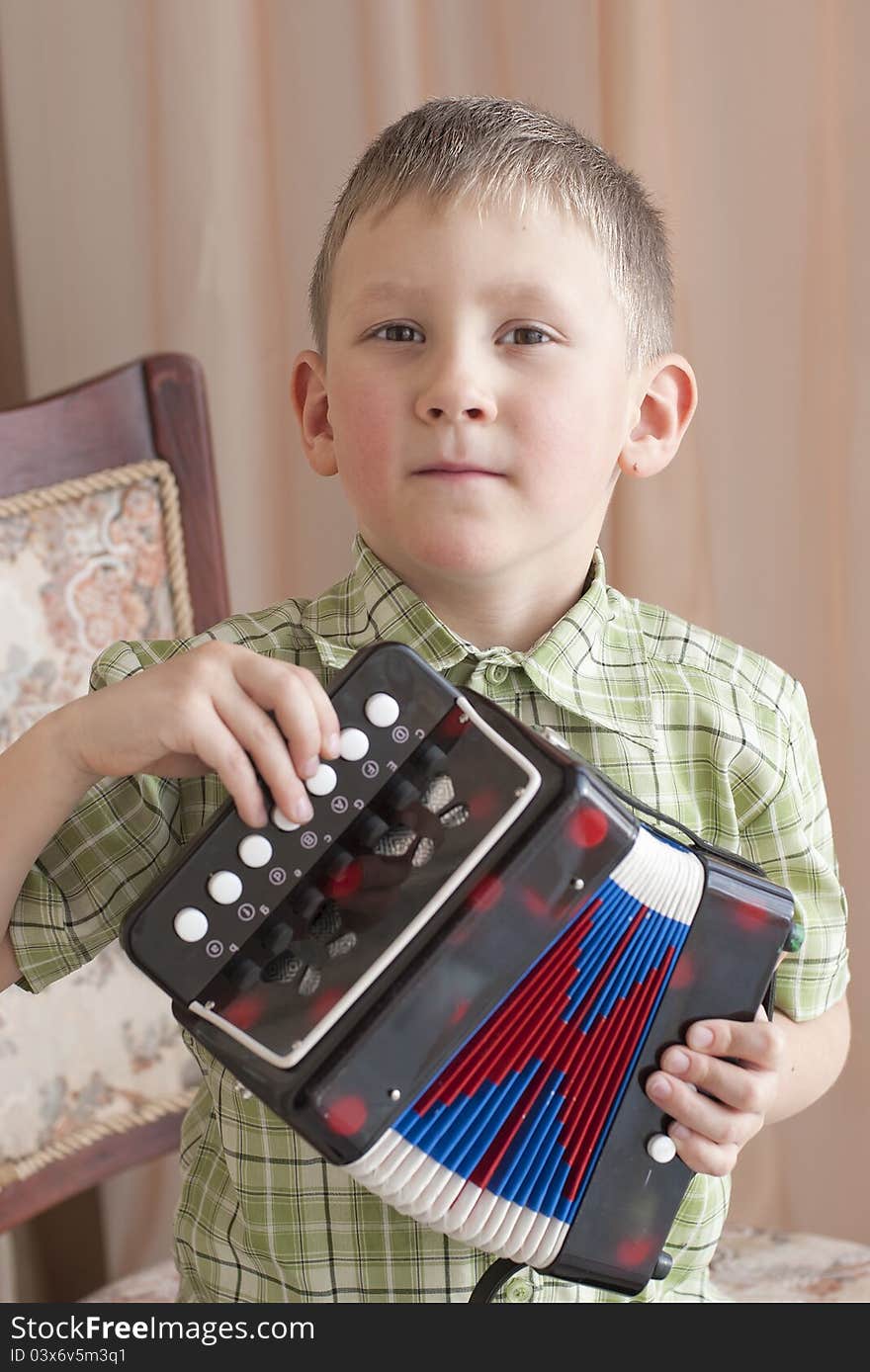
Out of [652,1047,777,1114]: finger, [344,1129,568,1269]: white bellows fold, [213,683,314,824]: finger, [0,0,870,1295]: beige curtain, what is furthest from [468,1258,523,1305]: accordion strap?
[0,0,870,1295]: beige curtain

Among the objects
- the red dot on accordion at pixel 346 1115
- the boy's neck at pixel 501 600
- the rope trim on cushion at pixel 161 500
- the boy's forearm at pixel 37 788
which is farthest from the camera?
the rope trim on cushion at pixel 161 500

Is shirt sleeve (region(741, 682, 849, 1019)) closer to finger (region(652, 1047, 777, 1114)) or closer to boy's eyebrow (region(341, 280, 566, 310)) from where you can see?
finger (region(652, 1047, 777, 1114))

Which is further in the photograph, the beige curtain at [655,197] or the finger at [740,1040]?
the beige curtain at [655,197]

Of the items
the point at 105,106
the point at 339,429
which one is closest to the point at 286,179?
the point at 105,106

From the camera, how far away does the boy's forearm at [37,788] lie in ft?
2.38

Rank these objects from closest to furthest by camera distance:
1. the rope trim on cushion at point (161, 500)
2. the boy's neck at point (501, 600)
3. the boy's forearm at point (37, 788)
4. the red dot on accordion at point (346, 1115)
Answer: the red dot on accordion at point (346, 1115)
the boy's forearm at point (37, 788)
the boy's neck at point (501, 600)
the rope trim on cushion at point (161, 500)

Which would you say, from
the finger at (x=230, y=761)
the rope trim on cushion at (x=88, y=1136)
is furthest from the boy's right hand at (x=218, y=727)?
the rope trim on cushion at (x=88, y=1136)

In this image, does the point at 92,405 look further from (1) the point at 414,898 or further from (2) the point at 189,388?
(1) the point at 414,898

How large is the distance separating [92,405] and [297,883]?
659mm

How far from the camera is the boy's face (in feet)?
2.50

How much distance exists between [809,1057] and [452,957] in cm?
38

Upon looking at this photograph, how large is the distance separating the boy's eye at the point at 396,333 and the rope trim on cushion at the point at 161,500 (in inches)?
18.3

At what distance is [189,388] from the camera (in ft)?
4.01

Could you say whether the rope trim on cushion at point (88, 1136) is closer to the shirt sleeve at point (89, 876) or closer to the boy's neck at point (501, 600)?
the shirt sleeve at point (89, 876)
